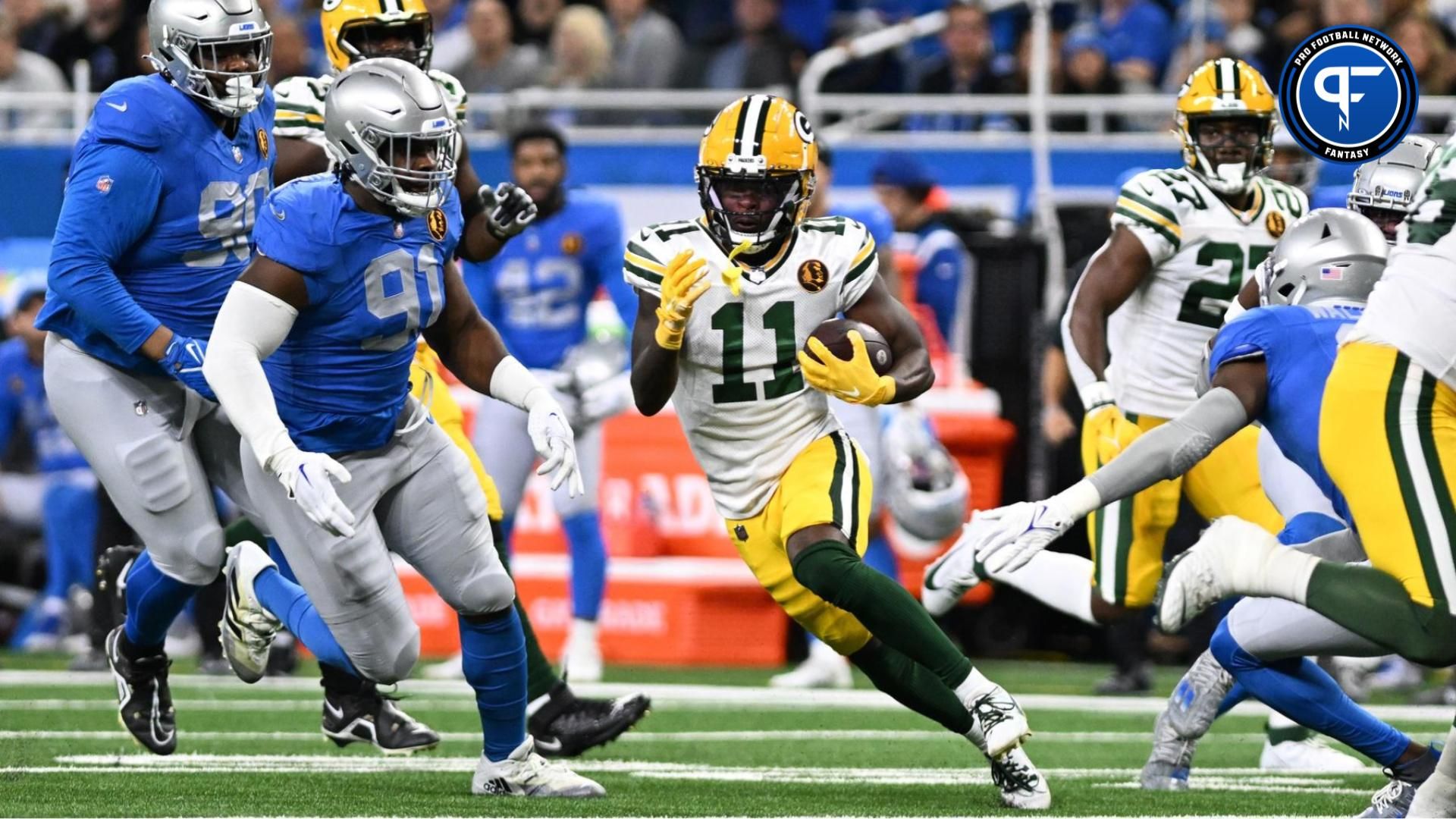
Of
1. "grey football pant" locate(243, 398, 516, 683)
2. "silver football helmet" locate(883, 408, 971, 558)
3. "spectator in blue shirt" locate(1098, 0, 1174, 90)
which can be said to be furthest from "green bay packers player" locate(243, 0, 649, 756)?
"spectator in blue shirt" locate(1098, 0, 1174, 90)

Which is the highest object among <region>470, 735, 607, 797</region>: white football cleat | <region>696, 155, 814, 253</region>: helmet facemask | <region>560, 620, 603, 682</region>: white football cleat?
<region>696, 155, 814, 253</region>: helmet facemask

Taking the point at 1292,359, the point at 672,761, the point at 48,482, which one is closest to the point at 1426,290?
the point at 1292,359

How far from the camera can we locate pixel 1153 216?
6.46m

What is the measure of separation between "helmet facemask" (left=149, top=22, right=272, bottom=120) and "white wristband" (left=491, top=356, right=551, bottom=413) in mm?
1012

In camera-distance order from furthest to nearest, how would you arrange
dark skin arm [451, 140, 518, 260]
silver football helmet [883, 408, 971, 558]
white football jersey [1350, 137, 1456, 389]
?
silver football helmet [883, 408, 971, 558]
dark skin arm [451, 140, 518, 260]
white football jersey [1350, 137, 1456, 389]

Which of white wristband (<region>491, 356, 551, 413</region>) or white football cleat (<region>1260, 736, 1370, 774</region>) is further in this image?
white football cleat (<region>1260, 736, 1370, 774</region>)

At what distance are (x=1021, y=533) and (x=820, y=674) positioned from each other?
4251 millimetres

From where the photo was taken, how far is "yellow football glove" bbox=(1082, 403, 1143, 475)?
623cm

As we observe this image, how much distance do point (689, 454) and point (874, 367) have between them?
187 inches

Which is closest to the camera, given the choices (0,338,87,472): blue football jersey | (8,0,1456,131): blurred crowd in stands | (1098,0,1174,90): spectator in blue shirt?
(0,338,87,472): blue football jersey

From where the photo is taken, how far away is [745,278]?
17.6 ft

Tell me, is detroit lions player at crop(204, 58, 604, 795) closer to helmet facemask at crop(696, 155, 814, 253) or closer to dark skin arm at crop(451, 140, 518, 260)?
helmet facemask at crop(696, 155, 814, 253)

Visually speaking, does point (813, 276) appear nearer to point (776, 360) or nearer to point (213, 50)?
point (776, 360)

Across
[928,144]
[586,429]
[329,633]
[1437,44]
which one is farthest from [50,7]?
[329,633]
